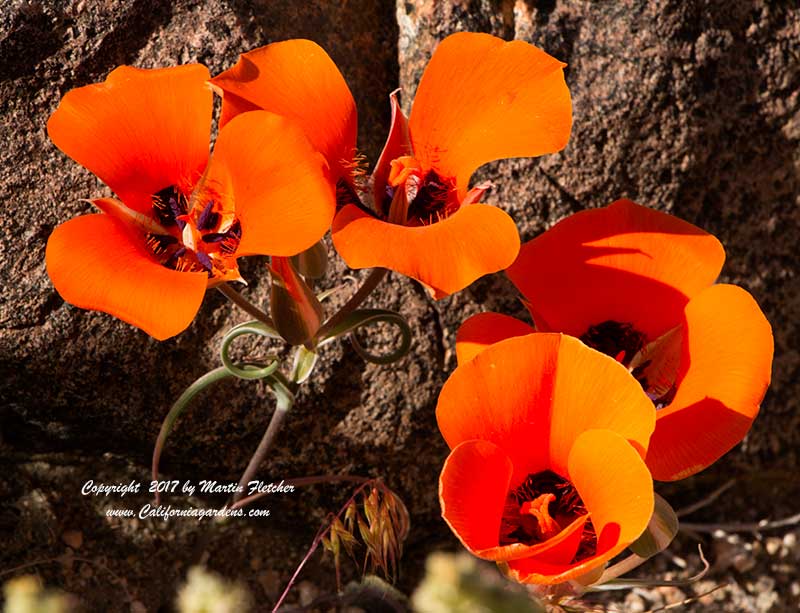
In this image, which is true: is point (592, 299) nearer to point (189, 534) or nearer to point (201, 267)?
point (201, 267)

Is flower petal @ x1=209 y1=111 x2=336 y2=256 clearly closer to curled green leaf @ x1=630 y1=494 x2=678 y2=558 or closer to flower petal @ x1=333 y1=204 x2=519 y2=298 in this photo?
flower petal @ x1=333 y1=204 x2=519 y2=298

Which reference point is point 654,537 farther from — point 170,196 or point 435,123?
point 170,196

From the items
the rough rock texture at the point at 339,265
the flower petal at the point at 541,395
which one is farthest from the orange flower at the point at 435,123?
the rough rock texture at the point at 339,265

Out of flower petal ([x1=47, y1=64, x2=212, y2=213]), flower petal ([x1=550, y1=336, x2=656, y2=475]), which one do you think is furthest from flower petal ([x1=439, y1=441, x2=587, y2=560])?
flower petal ([x1=47, y1=64, x2=212, y2=213])

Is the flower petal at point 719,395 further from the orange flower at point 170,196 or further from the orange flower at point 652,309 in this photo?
the orange flower at point 170,196

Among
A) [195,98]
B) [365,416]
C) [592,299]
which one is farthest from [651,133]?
[195,98]

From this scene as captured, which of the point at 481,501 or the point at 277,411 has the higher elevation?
the point at 481,501

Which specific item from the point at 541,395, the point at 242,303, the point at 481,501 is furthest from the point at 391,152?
the point at 481,501
